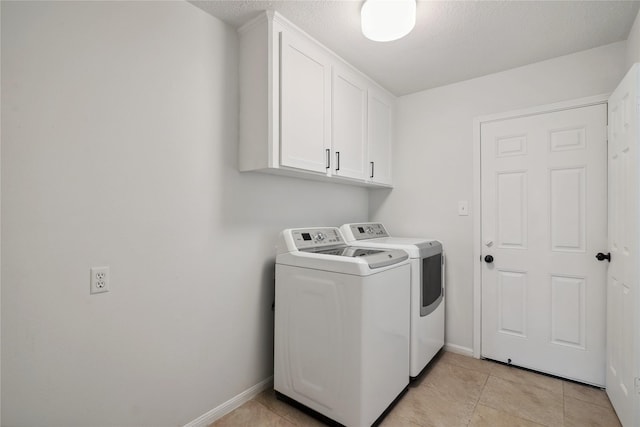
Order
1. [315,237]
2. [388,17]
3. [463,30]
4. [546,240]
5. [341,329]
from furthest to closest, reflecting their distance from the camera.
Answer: [546,240] < [315,237] < [463,30] < [341,329] < [388,17]

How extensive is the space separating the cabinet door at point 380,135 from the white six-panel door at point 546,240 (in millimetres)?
790

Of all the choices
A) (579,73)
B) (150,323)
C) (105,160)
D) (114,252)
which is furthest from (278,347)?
(579,73)

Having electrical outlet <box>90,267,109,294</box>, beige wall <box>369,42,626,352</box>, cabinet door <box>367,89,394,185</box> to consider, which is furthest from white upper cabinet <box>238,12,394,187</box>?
electrical outlet <box>90,267,109,294</box>

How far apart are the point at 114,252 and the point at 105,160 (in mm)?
412

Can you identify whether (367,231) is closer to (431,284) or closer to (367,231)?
(367,231)

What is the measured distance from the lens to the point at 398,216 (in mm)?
2971

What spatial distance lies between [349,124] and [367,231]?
0.91 meters

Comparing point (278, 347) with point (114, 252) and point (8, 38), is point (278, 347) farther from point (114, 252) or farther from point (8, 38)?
point (8, 38)

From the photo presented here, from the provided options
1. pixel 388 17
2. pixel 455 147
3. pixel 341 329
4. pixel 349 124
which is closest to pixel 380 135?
pixel 349 124

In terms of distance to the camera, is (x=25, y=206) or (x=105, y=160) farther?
(x=105, y=160)

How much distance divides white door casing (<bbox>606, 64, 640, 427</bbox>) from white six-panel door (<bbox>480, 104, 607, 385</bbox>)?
12cm

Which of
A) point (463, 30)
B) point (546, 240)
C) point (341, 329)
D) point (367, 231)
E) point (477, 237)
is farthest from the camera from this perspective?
point (367, 231)

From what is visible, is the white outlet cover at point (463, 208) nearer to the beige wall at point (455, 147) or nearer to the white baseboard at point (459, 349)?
the beige wall at point (455, 147)

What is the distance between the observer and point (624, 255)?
1.68 metres
